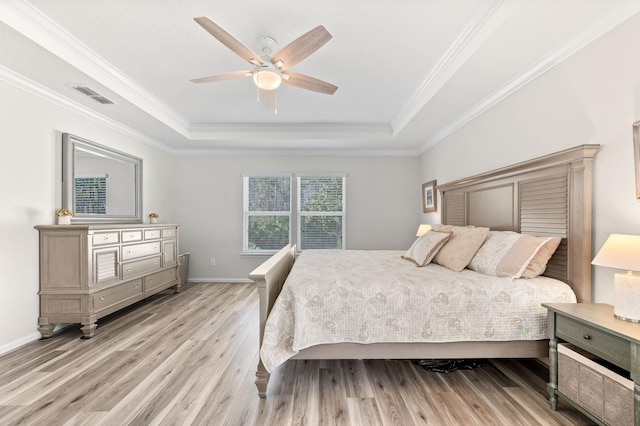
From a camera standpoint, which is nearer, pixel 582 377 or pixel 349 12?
pixel 582 377

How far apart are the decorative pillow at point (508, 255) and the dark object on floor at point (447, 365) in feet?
2.40

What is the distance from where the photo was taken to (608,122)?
75.6 inches

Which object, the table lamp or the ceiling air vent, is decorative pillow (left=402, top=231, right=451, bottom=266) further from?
the ceiling air vent

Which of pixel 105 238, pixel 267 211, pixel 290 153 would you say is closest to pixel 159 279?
pixel 105 238

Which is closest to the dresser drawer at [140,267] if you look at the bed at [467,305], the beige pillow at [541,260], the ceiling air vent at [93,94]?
the ceiling air vent at [93,94]

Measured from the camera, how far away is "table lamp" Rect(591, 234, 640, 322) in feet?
4.98

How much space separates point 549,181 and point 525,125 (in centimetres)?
61

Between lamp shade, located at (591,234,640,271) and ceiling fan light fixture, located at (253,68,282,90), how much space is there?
7.76ft

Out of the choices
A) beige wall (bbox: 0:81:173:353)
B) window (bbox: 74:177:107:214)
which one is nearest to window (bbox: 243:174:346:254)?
window (bbox: 74:177:107:214)

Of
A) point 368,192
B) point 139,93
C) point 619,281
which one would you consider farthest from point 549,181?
point 139,93

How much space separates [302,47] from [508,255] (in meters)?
2.14

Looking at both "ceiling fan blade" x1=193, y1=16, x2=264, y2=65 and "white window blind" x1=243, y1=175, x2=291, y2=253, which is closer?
"ceiling fan blade" x1=193, y1=16, x2=264, y2=65

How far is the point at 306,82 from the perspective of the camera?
2.58 m

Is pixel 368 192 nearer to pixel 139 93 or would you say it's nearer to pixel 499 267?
pixel 499 267
